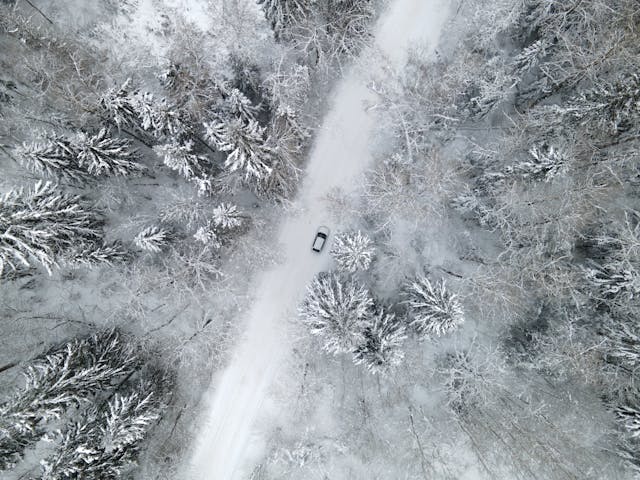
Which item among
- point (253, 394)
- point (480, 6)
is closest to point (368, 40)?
point (480, 6)

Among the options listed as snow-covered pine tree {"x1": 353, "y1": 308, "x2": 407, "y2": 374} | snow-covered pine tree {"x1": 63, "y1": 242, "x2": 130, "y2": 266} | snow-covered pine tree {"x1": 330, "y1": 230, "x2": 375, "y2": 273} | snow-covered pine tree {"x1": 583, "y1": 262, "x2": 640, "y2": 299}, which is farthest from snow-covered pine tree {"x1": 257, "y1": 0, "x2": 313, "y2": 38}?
snow-covered pine tree {"x1": 583, "y1": 262, "x2": 640, "y2": 299}

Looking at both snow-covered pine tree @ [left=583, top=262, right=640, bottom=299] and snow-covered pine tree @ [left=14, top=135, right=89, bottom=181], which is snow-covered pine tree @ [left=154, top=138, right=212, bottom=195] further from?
snow-covered pine tree @ [left=583, top=262, right=640, bottom=299]

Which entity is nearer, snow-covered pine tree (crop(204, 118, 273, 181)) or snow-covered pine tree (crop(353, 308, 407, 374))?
snow-covered pine tree (crop(204, 118, 273, 181))

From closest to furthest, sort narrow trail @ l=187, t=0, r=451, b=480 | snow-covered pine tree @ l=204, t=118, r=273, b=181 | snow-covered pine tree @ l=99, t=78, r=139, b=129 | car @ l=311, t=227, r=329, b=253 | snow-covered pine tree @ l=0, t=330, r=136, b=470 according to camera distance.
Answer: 1. snow-covered pine tree @ l=0, t=330, r=136, b=470
2. snow-covered pine tree @ l=204, t=118, r=273, b=181
3. snow-covered pine tree @ l=99, t=78, r=139, b=129
4. car @ l=311, t=227, r=329, b=253
5. narrow trail @ l=187, t=0, r=451, b=480

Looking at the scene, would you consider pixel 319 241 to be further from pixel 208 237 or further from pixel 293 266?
pixel 208 237

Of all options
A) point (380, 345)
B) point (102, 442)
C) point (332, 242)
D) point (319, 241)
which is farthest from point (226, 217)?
point (102, 442)

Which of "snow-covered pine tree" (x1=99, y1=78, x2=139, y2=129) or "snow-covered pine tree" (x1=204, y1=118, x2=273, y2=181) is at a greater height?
"snow-covered pine tree" (x1=99, y1=78, x2=139, y2=129)
